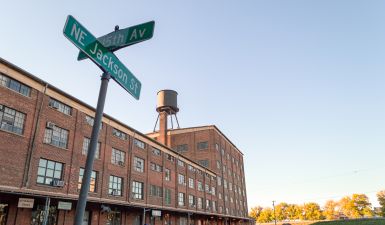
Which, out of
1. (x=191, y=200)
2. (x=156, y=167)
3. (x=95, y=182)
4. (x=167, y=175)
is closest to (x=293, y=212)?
(x=191, y=200)

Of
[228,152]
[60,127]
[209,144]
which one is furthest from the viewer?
[228,152]

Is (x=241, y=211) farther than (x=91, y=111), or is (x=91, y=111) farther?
(x=241, y=211)

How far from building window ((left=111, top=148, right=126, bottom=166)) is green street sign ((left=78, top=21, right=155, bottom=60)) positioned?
24.8m

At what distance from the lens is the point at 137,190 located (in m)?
31.6

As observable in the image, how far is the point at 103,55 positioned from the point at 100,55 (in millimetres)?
67

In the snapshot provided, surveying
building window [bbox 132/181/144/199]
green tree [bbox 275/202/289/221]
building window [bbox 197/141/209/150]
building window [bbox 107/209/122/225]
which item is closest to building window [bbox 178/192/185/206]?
building window [bbox 132/181/144/199]

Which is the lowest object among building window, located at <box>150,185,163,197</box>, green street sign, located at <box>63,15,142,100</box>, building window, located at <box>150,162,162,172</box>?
green street sign, located at <box>63,15,142,100</box>

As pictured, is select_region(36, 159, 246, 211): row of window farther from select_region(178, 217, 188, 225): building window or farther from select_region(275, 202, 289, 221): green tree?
select_region(275, 202, 289, 221): green tree

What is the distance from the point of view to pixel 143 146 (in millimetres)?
34156

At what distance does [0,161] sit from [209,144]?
43.6 metres

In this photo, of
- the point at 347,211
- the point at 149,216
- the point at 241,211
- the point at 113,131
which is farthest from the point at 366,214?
the point at 113,131

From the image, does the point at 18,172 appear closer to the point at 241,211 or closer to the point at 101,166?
the point at 101,166

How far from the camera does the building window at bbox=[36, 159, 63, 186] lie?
2078 centimetres

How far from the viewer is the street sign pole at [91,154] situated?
13.4 feet
